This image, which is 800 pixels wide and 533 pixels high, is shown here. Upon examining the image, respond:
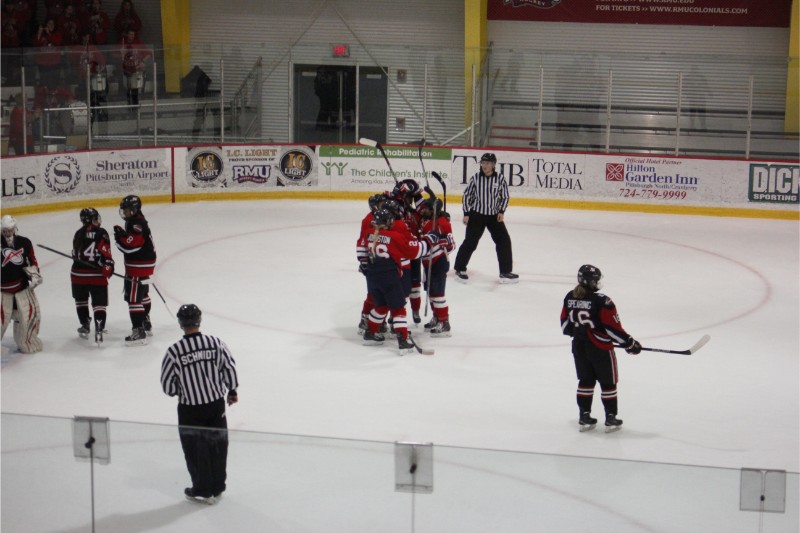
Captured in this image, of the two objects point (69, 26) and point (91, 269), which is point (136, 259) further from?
point (69, 26)

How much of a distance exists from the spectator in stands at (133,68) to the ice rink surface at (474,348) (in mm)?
2507

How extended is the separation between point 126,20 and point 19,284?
12355 millimetres

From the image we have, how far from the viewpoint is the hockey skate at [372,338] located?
9195 mm

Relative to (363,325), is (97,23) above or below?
above

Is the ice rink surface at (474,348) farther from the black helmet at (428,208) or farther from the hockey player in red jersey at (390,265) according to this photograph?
the black helmet at (428,208)

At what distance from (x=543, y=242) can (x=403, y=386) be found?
19.9ft

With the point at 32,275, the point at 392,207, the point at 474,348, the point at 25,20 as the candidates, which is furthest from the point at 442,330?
the point at 25,20

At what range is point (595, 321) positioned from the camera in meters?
6.93

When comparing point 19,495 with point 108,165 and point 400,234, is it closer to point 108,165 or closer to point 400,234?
point 400,234

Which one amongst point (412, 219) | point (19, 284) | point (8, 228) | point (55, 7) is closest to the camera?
point (8, 228)

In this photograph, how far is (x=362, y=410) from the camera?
300 inches

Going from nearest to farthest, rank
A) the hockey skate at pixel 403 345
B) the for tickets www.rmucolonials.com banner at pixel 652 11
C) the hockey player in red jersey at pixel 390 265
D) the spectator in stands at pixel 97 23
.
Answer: the hockey player in red jersey at pixel 390 265 < the hockey skate at pixel 403 345 < the for tickets www.rmucolonials.com banner at pixel 652 11 < the spectator in stands at pixel 97 23

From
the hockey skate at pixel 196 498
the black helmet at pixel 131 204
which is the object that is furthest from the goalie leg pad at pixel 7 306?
the hockey skate at pixel 196 498

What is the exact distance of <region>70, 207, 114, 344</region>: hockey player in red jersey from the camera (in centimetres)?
869
